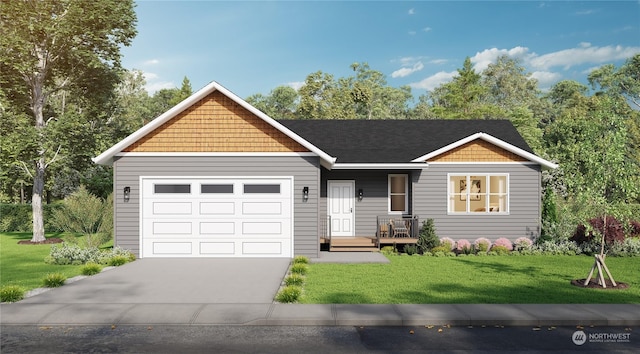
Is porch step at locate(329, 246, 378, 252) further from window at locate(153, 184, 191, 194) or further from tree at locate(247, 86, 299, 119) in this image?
tree at locate(247, 86, 299, 119)

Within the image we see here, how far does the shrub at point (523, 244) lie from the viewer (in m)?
17.6

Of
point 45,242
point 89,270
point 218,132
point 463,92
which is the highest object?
point 463,92

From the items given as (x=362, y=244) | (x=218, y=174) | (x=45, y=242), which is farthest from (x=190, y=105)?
(x=45, y=242)

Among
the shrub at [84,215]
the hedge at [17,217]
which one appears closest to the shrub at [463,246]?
the shrub at [84,215]

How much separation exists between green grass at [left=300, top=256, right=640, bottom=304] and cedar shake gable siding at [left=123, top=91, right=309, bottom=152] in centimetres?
461

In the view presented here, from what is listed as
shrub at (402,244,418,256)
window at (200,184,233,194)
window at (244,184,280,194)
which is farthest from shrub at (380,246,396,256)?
window at (200,184,233,194)

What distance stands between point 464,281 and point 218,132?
9.22m

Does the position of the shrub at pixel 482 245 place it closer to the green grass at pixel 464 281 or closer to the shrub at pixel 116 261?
the green grass at pixel 464 281

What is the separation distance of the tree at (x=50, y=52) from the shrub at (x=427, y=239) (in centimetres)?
1791

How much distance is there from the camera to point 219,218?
1574 cm

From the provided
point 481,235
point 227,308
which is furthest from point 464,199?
point 227,308

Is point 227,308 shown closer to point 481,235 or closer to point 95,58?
point 481,235

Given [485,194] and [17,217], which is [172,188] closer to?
[485,194]

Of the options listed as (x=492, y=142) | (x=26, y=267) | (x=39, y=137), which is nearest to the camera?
(x=26, y=267)
